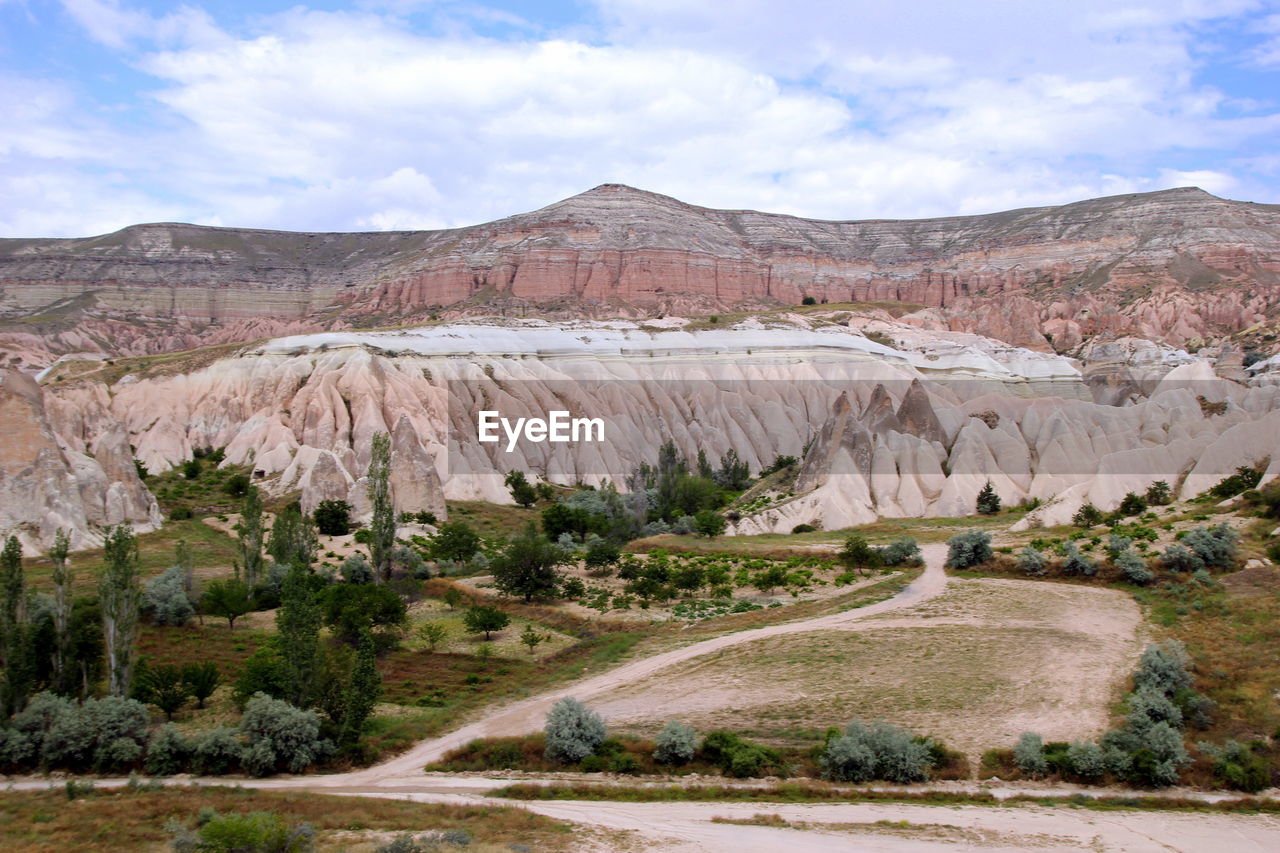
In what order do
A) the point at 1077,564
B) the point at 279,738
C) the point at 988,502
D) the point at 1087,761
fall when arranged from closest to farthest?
1. the point at 1087,761
2. the point at 279,738
3. the point at 1077,564
4. the point at 988,502

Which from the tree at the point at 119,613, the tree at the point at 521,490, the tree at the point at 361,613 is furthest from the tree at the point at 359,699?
the tree at the point at 521,490

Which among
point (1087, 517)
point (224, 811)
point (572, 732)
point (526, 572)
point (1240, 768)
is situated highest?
point (1087, 517)

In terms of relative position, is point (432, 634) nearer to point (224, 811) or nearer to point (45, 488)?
point (224, 811)

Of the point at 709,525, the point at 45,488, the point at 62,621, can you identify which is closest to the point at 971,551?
the point at 709,525

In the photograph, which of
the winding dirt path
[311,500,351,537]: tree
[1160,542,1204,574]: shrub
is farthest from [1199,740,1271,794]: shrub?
[311,500,351,537]: tree

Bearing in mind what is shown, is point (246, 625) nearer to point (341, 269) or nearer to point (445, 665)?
point (445, 665)

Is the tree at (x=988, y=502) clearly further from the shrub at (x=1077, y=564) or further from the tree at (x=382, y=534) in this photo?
the tree at (x=382, y=534)

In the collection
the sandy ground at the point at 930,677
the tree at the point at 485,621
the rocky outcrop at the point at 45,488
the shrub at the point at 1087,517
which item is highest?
the rocky outcrop at the point at 45,488
